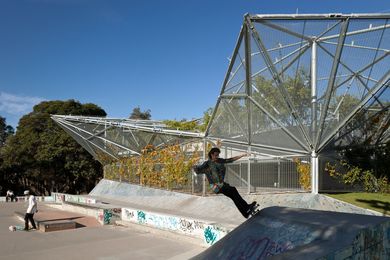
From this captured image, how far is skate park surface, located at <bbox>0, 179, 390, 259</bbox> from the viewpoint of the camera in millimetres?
4938

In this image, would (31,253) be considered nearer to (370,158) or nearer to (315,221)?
(315,221)

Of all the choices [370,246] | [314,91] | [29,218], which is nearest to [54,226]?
[29,218]

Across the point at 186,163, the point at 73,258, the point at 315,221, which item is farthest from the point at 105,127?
the point at 315,221

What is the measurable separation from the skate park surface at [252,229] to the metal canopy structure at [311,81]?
3.40 metres

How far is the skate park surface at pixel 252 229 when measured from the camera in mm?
4938

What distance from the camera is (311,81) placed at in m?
17.0

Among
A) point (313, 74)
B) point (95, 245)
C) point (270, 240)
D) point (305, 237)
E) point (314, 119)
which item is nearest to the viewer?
point (305, 237)

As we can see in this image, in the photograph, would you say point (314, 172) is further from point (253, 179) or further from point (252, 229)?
point (252, 229)

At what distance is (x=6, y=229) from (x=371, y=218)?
671 inches

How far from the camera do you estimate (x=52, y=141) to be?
4822 centimetres

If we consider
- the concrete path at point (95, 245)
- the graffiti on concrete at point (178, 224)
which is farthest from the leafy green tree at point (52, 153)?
the graffiti on concrete at point (178, 224)

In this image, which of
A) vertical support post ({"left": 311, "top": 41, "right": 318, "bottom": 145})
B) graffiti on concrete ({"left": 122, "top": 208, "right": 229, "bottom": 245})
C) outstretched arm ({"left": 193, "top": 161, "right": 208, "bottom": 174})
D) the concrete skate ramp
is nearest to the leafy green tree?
graffiti on concrete ({"left": 122, "top": 208, "right": 229, "bottom": 245})

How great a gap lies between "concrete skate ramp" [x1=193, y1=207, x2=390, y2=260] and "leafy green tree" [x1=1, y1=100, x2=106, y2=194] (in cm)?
4410

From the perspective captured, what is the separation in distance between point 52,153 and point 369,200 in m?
39.9
